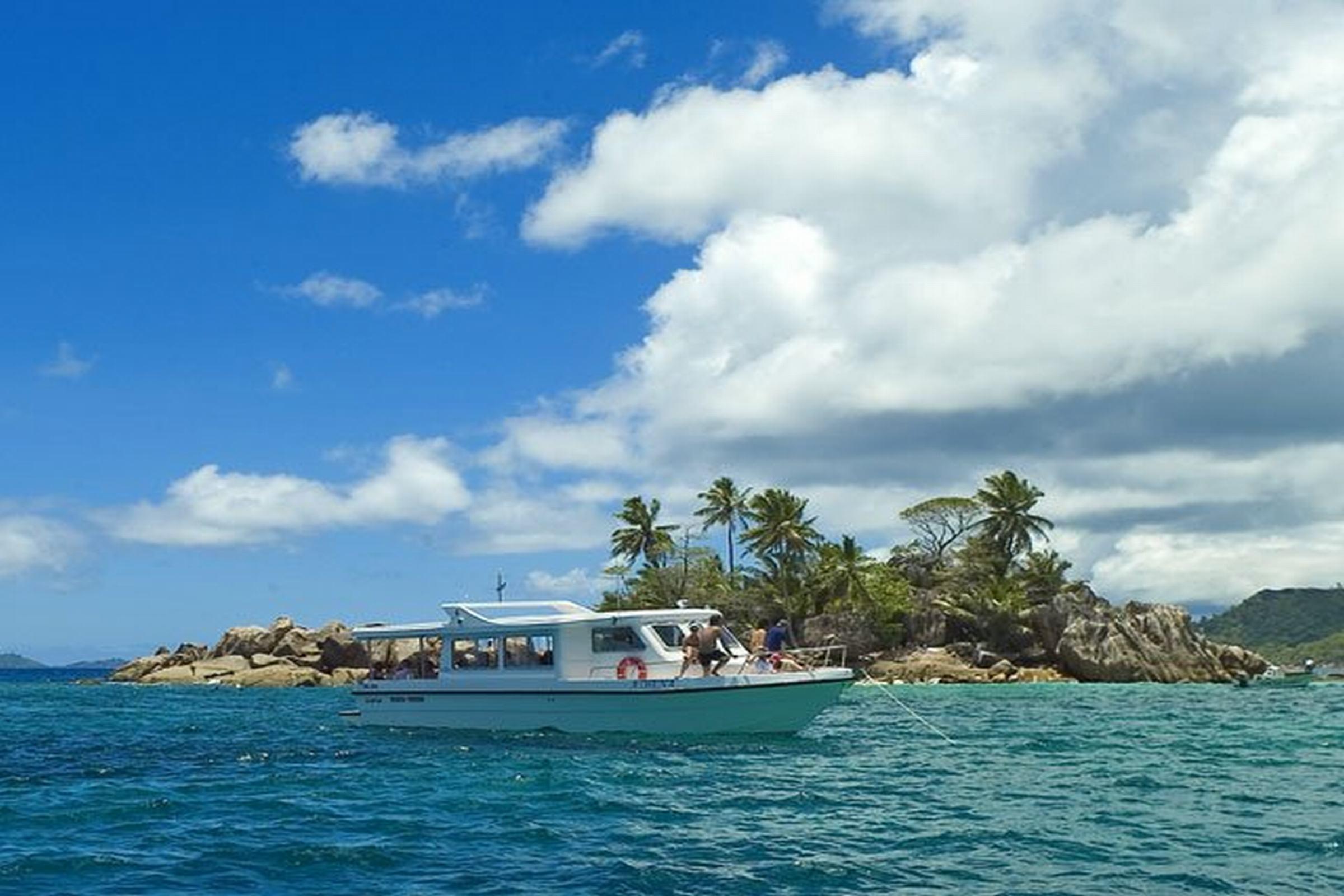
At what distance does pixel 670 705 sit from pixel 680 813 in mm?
11050

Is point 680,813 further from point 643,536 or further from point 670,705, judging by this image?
point 643,536

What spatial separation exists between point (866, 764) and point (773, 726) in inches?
190

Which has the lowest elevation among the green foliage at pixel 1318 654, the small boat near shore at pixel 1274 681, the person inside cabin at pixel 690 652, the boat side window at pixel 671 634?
the green foliage at pixel 1318 654

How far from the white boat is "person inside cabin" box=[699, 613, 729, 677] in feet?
0.90

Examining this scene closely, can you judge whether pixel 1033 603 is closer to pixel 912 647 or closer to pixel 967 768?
pixel 912 647

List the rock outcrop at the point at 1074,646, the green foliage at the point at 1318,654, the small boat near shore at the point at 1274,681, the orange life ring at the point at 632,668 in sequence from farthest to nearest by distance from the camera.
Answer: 1. the green foliage at the point at 1318,654
2. the rock outcrop at the point at 1074,646
3. the small boat near shore at the point at 1274,681
4. the orange life ring at the point at 632,668

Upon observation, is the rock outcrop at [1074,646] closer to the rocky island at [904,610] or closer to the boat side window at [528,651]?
the rocky island at [904,610]

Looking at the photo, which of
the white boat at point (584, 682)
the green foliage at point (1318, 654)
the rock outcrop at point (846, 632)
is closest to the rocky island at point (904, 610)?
the rock outcrop at point (846, 632)

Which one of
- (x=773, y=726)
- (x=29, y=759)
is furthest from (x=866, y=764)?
(x=29, y=759)

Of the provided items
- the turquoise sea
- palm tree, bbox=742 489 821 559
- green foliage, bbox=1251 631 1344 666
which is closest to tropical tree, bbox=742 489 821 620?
palm tree, bbox=742 489 821 559

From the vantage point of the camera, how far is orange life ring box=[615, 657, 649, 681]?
31.7m

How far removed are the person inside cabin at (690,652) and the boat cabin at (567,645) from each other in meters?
0.30

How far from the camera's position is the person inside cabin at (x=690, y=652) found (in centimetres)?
3092

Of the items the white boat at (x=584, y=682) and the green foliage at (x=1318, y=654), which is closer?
the white boat at (x=584, y=682)
